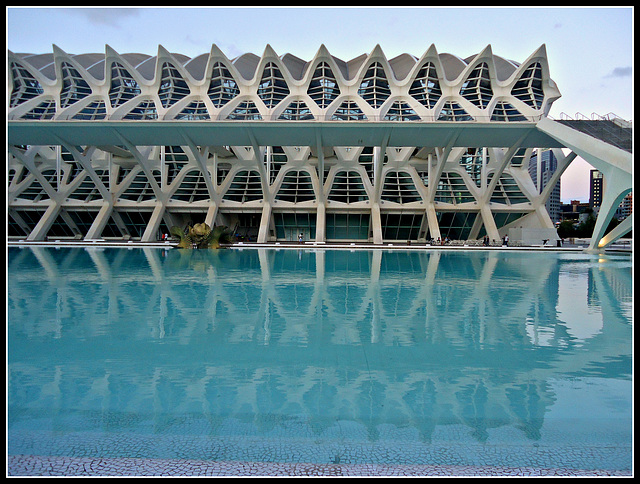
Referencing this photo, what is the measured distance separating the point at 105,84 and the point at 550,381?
35518 mm

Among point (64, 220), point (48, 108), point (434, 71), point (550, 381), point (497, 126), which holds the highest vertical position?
point (434, 71)

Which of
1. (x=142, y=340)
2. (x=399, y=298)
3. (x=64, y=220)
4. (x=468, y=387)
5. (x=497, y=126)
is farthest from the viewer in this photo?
(x=64, y=220)

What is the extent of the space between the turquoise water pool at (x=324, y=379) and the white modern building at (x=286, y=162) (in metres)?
20.9

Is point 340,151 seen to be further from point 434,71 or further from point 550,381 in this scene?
point 550,381

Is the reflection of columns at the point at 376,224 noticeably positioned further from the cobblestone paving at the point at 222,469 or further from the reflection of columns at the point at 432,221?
the cobblestone paving at the point at 222,469

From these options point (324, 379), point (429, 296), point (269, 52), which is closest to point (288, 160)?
point (269, 52)

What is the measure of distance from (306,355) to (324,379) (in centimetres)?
71

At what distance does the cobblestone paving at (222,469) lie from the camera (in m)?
2.15

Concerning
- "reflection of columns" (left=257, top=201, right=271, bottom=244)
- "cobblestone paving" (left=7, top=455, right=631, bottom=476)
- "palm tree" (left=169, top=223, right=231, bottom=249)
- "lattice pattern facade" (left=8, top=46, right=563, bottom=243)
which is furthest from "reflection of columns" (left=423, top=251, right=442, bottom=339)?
"lattice pattern facade" (left=8, top=46, right=563, bottom=243)

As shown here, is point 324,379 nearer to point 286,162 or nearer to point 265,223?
point 265,223

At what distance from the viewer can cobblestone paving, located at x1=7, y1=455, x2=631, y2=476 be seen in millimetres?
2146

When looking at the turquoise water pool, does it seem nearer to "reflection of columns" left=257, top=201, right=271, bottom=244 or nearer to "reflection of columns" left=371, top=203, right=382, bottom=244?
"reflection of columns" left=257, top=201, right=271, bottom=244

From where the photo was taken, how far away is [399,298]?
7.89 meters
